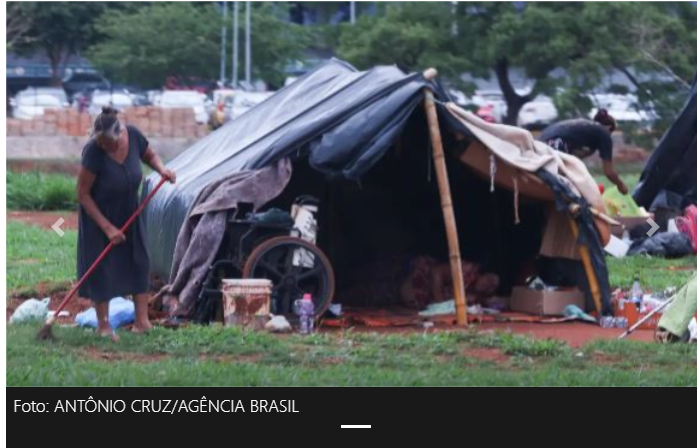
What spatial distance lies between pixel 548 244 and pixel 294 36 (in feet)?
116

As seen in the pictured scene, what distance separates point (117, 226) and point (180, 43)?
119 ft

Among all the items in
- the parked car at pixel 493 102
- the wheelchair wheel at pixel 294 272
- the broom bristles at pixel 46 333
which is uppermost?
the parked car at pixel 493 102

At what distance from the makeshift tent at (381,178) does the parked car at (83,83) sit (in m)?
36.9

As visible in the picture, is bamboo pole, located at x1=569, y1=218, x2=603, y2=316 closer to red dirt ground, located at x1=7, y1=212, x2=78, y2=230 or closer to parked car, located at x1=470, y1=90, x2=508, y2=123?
red dirt ground, located at x1=7, y1=212, x2=78, y2=230

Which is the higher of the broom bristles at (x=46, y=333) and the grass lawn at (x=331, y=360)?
the broom bristles at (x=46, y=333)

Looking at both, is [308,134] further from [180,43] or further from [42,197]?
[180,43]

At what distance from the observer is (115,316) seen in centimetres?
1118

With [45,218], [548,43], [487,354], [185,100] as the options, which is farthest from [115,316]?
[185,100]

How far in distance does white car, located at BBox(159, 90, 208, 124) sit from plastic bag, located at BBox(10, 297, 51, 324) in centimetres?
2971

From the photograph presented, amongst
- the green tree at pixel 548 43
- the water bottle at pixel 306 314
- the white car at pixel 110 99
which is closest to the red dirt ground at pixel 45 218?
the water bottle at pixel 306 314

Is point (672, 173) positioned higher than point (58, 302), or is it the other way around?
point (672, 173)

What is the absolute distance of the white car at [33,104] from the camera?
139 ft

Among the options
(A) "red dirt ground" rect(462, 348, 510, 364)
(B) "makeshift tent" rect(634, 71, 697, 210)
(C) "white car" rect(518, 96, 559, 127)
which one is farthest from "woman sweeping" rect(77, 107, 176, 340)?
(C) "white car" rect(518, 96, 559, 127)

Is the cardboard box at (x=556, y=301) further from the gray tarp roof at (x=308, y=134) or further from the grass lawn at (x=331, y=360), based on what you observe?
the gray tarp roof at (x=308, y=134)
